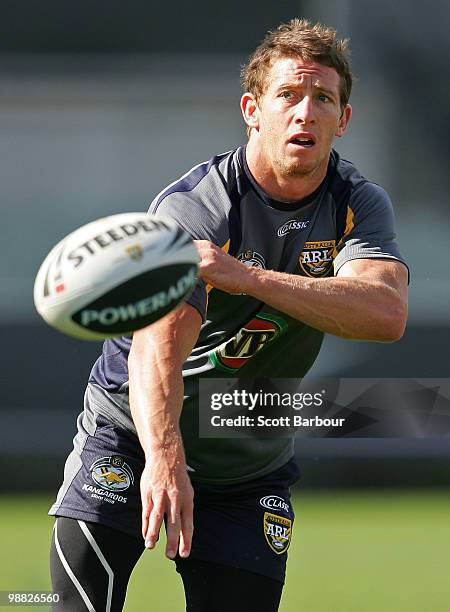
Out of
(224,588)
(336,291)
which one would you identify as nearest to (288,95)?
(336,291)

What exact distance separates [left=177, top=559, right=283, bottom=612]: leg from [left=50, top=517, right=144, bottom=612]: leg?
24 cm

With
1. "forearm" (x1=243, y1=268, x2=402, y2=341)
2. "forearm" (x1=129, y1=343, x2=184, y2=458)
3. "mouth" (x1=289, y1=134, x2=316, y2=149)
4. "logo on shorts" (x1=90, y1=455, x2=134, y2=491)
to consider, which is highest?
"mouth" (x1=289, y1=134, x2=316, y2=149)

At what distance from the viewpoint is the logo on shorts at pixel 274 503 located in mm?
4738

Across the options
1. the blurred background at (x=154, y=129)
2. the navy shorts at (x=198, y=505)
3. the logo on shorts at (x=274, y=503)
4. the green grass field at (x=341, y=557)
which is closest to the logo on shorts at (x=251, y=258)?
the navy shorts at (x=198, y=505)

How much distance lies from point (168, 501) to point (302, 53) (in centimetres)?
179

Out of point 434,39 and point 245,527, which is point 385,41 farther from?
point 245,527

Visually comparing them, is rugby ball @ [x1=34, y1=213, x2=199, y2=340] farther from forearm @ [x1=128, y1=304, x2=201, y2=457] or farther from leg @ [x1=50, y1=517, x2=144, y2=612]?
leg @ [x1=50, y1=517, x2=144, y2=612]

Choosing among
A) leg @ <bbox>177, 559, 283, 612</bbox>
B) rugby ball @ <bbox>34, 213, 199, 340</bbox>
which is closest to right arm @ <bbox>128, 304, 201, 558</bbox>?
rugby ball @ <bbox>34, 213, 199, 340</bbox>

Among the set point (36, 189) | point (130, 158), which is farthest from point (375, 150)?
point (36, 189)

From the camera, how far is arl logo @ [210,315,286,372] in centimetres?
464

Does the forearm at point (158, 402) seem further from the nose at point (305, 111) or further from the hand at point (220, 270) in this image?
the nose at point (305, 111)

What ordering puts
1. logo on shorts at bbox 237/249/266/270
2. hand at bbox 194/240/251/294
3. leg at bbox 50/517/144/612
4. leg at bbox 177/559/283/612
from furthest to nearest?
logo on shorts at bbox 237/249/266/270, leg at bbox 177/559/283/612, leg at bbox 50/517/144/612, hand at bbox 194/240/251/294
